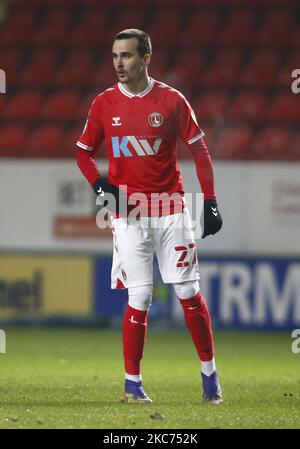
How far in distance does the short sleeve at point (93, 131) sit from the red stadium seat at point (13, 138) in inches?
216

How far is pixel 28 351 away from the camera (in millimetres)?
9094

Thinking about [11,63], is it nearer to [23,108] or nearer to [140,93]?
[23,108]

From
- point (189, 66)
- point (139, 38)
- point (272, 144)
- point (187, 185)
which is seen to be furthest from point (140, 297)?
point (189, 66)

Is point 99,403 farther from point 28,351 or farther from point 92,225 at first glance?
point 92,225

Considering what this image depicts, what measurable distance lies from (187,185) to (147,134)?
4.83 metres

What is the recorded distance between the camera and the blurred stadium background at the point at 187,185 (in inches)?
424

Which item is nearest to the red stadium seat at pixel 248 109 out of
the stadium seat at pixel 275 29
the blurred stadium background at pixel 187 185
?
the blurred stadium background at pixel 187 185

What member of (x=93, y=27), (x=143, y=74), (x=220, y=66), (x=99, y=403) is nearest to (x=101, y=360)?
(x=99, y=403)

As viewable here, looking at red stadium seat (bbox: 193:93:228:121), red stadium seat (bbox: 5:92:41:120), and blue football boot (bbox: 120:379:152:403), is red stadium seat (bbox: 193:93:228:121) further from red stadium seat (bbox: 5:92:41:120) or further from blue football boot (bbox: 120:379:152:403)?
blue football boot (bbox: 120:379:152:403)

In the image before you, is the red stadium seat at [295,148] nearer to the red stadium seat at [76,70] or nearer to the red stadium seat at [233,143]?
the red stadium seat at [233,143]

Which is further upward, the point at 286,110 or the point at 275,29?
the point at 275,29

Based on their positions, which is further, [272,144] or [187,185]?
[272,144]

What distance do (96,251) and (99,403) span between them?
4969 millimetres

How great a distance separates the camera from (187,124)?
6.05 metres
